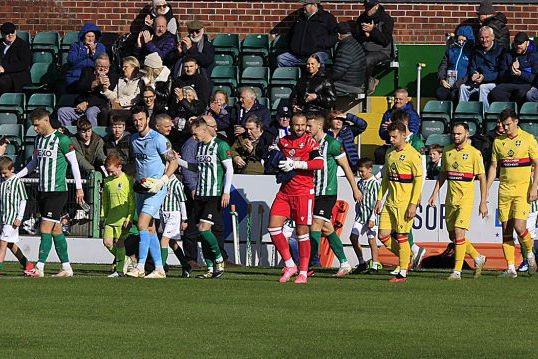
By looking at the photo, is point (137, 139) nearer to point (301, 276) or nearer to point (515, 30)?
point (301, 276)

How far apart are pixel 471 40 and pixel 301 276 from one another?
8.12 meters

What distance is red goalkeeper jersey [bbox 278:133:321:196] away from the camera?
15266mm

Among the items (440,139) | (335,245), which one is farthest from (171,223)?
(440,139)

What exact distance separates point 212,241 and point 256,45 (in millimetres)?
7603

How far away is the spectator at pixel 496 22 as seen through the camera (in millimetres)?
21750

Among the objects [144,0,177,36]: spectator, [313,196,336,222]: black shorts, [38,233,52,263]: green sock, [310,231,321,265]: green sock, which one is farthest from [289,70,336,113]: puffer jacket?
[38,233,52,263]: green sock

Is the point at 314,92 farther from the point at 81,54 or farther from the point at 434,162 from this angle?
the point at 81,54

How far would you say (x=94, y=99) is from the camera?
21.5 meters

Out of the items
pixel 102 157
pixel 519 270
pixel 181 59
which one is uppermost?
pixel 181 59

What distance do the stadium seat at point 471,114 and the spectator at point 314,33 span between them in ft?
7.92

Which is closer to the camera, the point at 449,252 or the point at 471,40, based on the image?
the point at 449,252

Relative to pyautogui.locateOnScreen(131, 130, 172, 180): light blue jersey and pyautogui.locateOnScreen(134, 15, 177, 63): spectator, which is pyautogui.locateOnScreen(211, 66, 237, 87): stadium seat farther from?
pyautogui.locateOnScreen(131, 130, 172, 180): light blue jersey

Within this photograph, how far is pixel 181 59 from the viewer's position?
21.3 m

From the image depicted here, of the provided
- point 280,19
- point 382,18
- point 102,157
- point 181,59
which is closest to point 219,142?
point 102,157
